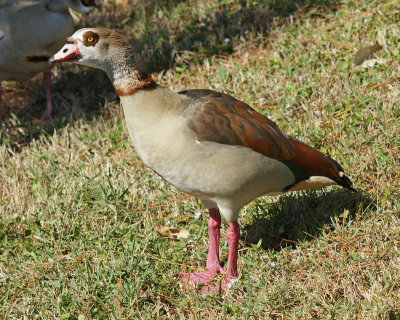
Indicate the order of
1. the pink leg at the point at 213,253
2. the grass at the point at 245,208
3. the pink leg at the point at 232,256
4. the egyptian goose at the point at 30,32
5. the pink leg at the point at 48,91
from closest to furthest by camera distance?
the grass at the point at 245,208 < the pink leg at the point at 232,256 < the pink leg at the point at 213,253 < the egyptian goose at the point at 30,32 < the pink leg at the point at 48,91

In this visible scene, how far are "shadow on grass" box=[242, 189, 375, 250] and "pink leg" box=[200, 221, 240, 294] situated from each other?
24 cm

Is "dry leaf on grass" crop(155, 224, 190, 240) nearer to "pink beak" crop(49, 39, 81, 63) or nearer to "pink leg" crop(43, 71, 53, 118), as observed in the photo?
"pink beak" crop(49, 39, 81, 63)

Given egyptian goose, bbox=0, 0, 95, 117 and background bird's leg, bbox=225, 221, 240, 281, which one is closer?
background bird's leg, bbox=225, 221, 240, 281

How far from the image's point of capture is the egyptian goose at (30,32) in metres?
5.53

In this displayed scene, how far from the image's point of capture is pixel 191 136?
3.04 metres

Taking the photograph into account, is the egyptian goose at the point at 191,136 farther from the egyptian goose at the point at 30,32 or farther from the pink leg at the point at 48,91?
the pink leg at the point at 48,91

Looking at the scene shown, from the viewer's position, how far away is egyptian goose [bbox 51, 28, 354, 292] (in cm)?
303

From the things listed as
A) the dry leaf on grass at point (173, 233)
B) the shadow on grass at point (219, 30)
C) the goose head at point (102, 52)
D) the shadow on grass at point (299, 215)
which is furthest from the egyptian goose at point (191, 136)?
the shadow on grass at point (219, 30)

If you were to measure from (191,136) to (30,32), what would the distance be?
3.22 meters

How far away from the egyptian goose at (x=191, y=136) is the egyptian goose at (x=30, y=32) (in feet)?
8.79

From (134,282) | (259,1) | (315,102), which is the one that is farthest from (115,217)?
(259,1)

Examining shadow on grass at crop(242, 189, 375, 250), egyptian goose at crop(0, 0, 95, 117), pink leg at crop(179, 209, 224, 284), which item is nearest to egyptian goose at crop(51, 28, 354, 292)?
pink leg at crop(179, 209, 224, 284)

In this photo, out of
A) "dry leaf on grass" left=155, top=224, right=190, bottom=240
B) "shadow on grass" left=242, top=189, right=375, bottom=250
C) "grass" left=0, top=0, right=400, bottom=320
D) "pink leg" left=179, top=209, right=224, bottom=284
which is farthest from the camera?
"dry leaf on grass" left=155, top=224, right=190, bottom=240

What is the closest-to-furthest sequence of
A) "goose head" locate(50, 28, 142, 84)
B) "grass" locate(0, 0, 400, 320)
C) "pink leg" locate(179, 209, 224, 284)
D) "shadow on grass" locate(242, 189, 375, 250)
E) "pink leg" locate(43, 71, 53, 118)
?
"goose head" locate(50, 28, 142, 84) < "grass" locate(0, 0, 400, 320) < "pink leg" locate(179, 209, 224, 284) < "shadow on grass" locate(242, 189, 375, 250) < "pink leg" locate(43, 71, 53, 118)
